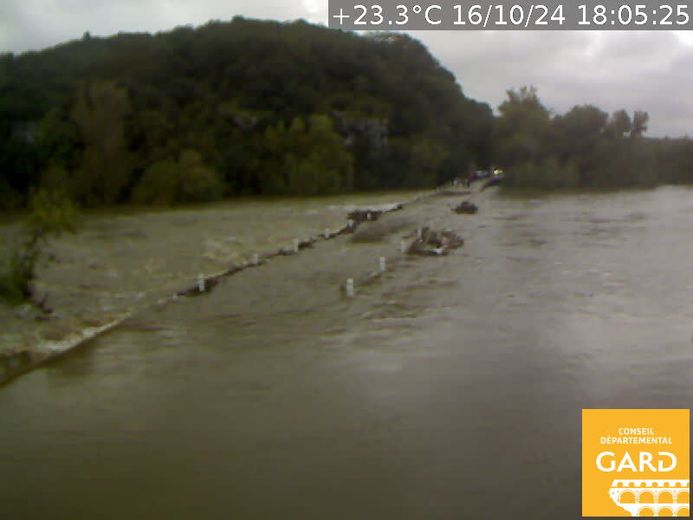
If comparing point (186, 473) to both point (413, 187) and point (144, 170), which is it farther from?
point (413, 187)

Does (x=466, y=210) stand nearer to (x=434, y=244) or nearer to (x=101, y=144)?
(x=434, y=244)

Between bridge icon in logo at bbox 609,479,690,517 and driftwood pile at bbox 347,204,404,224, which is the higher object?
bridge icon in logo at bbox 609,479,690,517

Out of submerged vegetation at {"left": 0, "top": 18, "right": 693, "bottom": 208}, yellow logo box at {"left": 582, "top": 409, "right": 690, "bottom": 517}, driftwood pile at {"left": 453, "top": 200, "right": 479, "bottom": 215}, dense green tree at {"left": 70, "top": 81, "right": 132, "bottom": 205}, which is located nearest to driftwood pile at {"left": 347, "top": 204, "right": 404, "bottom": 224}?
driftwood pile at {"left": 453, "top": 200, "right": 479, "bottom": 215}

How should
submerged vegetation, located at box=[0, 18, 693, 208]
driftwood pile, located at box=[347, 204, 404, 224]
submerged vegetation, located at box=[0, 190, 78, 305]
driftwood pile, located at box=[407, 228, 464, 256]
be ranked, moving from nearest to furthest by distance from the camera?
submerged vegetation, located at box=[0, 190, 78, 305] < driftwood pile, located at box=[407, 228, 464, 256] < driftwood pile, located at box=[347, 204, 404, 224] < submerged vegetation, located at box=[0, 18, 693, 208]

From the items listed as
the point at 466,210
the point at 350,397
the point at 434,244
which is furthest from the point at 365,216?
the point at 350,397

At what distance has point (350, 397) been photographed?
10.5 metres

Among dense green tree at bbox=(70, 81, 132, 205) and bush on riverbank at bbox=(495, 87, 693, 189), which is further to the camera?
bush on riverbank at bbox=(495, 87, 693, 189)

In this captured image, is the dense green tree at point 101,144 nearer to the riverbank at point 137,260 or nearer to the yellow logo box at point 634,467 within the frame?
the riverbank at point 137,260

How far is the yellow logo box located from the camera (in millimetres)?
5629

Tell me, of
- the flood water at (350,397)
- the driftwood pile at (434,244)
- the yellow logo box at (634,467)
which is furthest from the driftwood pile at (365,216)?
the yellow logo box at (634,467)

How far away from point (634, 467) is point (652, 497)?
0.53 metres

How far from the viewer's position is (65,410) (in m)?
10.6

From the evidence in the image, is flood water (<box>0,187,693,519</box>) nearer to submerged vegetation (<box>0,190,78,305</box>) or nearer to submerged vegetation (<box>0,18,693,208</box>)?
submerged vegetation (<box>0,190,78,305</box>)

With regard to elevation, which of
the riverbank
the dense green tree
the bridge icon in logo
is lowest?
the riverbank
